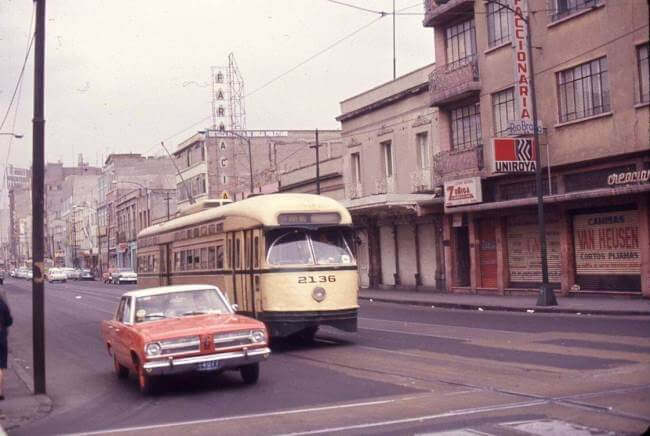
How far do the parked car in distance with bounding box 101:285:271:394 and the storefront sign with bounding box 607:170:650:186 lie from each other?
16.4 m

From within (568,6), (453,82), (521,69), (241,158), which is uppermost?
(241,158)

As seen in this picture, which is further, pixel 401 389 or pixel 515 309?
pixel 515 309

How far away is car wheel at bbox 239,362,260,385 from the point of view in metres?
12.8

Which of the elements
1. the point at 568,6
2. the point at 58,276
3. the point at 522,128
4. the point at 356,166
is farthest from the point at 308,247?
the point at 58,276

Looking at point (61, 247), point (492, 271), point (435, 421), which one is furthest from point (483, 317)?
point (61, 247)

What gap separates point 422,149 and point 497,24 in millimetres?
7762

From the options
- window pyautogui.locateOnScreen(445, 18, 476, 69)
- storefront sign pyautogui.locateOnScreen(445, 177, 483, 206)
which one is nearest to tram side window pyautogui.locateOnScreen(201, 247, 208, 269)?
storefront sign pyautogui.locateOnScreen(445, 177, 483, 206)

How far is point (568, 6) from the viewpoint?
2880 centimetres

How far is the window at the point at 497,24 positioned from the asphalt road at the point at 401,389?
616 inches

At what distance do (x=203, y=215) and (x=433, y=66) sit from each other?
1864 centimetres

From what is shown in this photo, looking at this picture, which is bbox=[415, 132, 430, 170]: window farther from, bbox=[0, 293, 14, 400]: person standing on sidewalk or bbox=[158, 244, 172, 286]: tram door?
bbox=[0, 293, 14, 400]: person standing on sidewalk

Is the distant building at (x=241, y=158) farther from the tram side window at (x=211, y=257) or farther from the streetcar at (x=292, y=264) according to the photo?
the streetcar at (x=292, y=264)

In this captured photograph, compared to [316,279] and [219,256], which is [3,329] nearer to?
[316,279]

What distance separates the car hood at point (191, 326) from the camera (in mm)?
12000
